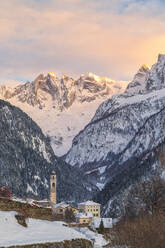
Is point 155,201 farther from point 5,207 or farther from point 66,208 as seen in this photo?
point 66,208

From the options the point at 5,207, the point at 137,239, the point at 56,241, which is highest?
the point at 5,207

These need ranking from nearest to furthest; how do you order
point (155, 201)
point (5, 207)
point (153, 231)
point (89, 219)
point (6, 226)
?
1. point (6, 226)
2. point (5, 207)
3. point (153, 231)
4. point (155, 201)
5. point (89, 219)

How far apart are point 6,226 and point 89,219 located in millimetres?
121316

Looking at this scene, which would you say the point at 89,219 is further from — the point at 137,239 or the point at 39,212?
the point at 39,212

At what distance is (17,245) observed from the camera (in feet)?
133

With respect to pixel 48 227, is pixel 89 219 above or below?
below

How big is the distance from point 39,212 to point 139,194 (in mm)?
65117

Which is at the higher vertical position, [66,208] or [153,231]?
[153,231]

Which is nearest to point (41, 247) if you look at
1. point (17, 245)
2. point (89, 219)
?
point (17, 245)

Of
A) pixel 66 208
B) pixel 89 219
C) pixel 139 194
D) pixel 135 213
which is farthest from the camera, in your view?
pixel 66 208

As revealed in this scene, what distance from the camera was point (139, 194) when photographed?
11762 cm

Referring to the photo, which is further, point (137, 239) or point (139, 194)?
point (139, 194)

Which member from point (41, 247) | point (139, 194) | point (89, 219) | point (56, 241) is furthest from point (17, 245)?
point (89, 219)

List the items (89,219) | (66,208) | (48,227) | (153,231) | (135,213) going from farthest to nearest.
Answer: (66,208)
(89,219)
(135,213)
(153,231)
(48,227)
